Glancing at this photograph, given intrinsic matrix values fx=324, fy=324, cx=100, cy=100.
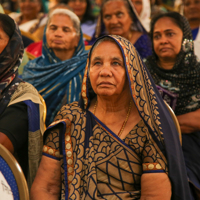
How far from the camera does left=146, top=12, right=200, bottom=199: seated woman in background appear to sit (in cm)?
238

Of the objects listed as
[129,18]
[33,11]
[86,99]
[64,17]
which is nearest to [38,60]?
[64,17]

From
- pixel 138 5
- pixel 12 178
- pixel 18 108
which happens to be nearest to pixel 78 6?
pixel 138 5

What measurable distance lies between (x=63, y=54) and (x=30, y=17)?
251 cm

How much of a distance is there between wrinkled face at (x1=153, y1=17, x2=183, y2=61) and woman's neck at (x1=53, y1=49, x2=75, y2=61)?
0.93m

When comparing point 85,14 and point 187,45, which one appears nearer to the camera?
point 187,45

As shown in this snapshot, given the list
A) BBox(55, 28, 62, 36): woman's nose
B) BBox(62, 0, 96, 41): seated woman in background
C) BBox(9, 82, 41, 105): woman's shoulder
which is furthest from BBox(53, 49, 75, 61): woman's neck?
BBox(62, 0, 96, 41): seated woman in background

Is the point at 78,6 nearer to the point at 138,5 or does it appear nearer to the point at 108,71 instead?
the point at 138,5

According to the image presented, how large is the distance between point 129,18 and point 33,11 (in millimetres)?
2162

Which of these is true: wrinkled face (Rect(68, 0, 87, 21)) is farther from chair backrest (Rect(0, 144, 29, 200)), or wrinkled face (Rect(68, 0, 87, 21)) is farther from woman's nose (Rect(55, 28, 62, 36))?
chair backrest (Rect(0, 144, 29, 200))

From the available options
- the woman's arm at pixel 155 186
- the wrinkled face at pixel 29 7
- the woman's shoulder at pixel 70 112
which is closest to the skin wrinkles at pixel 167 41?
the woman's shoulder at pixel 70 112

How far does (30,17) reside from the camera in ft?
17.6

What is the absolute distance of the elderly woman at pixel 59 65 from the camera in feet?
9.52

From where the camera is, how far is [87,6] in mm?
4848

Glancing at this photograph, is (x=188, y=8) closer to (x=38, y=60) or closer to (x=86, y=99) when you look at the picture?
(x=38, y=60)
